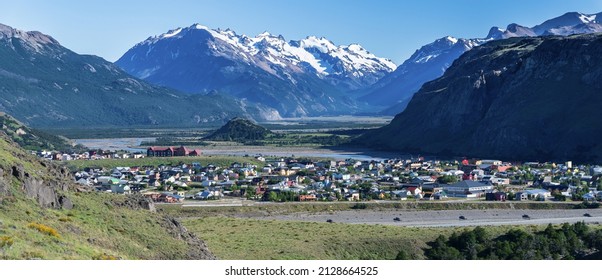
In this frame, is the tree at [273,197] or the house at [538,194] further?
the house at [538,194]

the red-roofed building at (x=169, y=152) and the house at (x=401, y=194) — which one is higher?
the red-roofed building at (x=169, y=152)

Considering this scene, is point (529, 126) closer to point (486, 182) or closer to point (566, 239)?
point (486, 182)

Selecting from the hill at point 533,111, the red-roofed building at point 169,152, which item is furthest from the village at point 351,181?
the red-roofed building at point 169,152

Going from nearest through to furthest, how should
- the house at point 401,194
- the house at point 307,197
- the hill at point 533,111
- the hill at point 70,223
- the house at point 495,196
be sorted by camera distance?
the hill at point 70,223 < the house at point 307,197 < the house at point 495,196 < the house at point 401,194 < the hill at point 533,111

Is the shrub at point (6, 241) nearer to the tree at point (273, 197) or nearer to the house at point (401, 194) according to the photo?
the tree at point (273, 197)

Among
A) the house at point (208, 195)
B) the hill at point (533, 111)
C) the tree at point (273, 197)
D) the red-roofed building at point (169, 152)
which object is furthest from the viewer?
the red-roofed building at point (169, 152)

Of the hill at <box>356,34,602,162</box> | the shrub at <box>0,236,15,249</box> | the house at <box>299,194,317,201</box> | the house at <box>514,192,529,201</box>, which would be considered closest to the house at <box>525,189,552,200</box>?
the house at <box>514,192,529,201</box>
